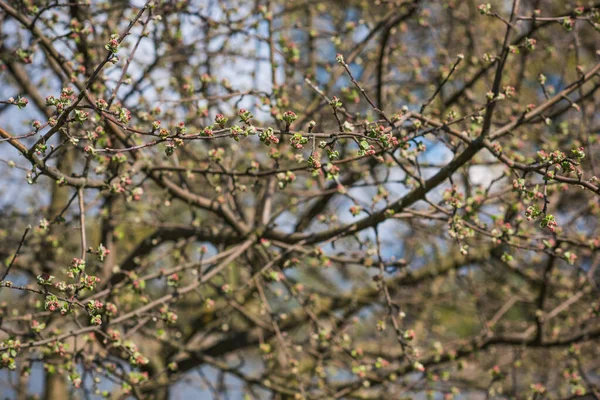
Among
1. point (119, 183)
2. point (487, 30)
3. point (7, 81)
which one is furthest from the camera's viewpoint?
point (487, 30)

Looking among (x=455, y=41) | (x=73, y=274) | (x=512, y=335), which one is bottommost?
(x=73, y=274)

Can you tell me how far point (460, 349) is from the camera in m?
4.61

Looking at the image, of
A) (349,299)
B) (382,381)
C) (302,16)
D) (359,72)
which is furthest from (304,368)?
(302,16)

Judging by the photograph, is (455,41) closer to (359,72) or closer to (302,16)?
(359,72)

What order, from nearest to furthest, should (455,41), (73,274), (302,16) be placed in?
(73,274), (455,41), (302,16)

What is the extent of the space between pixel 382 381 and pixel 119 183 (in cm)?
244

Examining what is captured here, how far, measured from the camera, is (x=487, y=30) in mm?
7047

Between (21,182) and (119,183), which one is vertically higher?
(21,182)

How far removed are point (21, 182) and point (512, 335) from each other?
5.53m

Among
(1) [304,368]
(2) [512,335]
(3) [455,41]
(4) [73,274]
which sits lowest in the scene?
(4) [73,274]

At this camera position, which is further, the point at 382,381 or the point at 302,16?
the point at 302,16

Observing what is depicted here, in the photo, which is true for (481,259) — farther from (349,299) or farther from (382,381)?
(382,381)

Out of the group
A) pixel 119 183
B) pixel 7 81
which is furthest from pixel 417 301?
pixel 7 81

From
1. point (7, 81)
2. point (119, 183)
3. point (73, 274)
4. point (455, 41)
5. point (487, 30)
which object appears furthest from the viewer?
point (487, 30)
